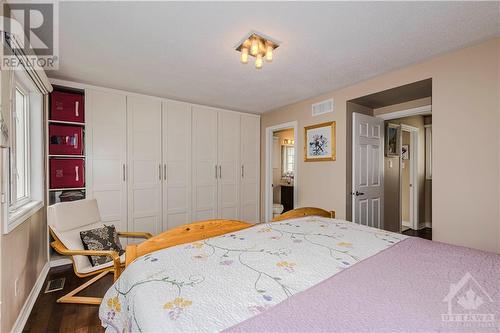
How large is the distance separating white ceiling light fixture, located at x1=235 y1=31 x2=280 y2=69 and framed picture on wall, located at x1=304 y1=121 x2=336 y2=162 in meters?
1.73

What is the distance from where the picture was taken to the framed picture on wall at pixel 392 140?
12.9 feet

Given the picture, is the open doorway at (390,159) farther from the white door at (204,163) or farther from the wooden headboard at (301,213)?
the white door at (204,163)

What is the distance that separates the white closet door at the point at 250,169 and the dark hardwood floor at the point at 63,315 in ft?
8.49

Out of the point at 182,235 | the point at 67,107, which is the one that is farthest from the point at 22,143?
the point at 182,235

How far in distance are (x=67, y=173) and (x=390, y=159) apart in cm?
487

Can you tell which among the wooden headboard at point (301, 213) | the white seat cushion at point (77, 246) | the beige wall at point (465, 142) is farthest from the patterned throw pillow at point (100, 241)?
the beige wall at point (465, 142)

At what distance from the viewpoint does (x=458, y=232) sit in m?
2.27

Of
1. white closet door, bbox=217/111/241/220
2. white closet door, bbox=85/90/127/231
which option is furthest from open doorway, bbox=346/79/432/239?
white closet door, bbox=85/90/127/231

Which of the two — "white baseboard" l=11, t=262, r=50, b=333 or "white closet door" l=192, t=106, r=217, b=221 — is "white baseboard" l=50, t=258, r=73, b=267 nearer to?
"white baseboard" l=11, t=262, r=50, b=333

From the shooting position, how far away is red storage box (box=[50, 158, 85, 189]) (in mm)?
2865

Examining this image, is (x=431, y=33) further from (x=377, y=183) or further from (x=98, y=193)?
(x=98, y=193)

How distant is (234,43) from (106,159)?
92.9 inches

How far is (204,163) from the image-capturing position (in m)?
4.03

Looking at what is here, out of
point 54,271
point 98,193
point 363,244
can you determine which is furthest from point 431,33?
point 54,271
